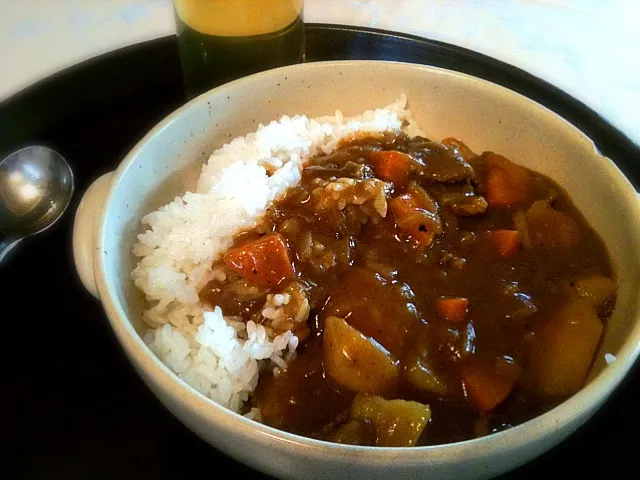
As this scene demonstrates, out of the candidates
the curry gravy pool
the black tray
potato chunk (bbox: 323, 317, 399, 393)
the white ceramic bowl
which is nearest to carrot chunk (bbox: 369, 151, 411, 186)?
the curry gravy pool

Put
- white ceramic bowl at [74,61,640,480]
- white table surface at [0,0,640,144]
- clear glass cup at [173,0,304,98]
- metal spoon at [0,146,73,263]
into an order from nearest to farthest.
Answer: white ceramic bowl at [74,61,640,480] < metal spoon at [0,146,73,263] < clear glass cup at [173,0,304,98] < white table surface at [0,0,640,144]

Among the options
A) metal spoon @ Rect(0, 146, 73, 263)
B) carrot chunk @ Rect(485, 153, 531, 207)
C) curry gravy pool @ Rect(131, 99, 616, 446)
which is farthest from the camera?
metal spoon @ Rect(0, 146, 73, 263)

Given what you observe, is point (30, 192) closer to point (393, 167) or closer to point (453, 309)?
point (393, 167)

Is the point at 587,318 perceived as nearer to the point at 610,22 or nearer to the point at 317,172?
the point at 317,172

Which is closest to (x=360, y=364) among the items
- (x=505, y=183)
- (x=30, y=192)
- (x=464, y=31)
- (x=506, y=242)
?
(x=506, y=242)

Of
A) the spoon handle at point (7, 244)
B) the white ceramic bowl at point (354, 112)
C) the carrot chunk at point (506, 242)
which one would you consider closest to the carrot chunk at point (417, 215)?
the carrot chunk at point (506, 242)

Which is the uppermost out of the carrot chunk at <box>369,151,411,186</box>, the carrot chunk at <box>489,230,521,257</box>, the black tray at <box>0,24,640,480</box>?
the carrot chunk at <box>369,151,411,186</box>

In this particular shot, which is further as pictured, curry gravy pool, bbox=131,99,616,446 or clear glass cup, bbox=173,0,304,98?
clear glass cup, bbox=173,0,304,98

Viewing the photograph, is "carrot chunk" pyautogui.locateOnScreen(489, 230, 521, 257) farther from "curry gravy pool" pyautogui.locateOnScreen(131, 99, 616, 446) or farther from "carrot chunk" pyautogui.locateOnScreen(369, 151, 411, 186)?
"carrot chunk" pyautogui.locateOnScreen(369, 151, 411, 186)
